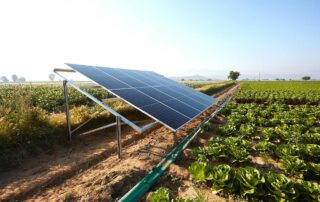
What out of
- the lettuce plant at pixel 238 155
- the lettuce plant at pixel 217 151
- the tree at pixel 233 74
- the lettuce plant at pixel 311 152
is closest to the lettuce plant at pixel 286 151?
the lettuce plant at pixel 311 152

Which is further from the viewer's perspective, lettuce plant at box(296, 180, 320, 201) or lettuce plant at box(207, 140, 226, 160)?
lettuce plant at box(207, 140, 226, 160)

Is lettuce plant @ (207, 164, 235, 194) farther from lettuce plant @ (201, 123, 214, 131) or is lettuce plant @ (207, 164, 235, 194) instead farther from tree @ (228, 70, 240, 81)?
tree @ (228, 70, 240, 81)

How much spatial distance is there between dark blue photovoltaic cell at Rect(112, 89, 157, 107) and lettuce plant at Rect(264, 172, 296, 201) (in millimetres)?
3586

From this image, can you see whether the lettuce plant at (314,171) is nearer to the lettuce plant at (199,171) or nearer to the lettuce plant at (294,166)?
the lettuce plant at (294,166)

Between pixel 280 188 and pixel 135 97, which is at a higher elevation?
pixel 135 97

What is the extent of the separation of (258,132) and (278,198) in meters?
6.05

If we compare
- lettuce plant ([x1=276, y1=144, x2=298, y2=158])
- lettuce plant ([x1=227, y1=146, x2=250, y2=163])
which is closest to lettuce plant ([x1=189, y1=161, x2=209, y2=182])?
lettuce plant ([x1=227, y1=146, x2=250, y2=163])

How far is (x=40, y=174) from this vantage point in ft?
Result: 18.6

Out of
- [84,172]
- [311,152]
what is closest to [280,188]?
[311,152]

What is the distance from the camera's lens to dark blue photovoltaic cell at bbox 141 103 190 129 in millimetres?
5908

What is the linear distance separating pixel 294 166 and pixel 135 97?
4.57 meters

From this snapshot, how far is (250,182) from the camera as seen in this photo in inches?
170

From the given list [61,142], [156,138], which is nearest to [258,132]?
[156,138]

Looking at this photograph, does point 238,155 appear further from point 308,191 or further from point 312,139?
point 312,139
